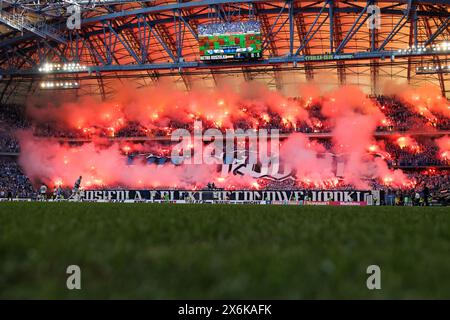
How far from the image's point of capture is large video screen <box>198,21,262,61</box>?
1391 inches

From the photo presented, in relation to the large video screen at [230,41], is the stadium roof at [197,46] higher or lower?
higher

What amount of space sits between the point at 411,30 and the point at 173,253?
46.4 meters

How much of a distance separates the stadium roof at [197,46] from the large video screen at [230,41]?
129 centimetres

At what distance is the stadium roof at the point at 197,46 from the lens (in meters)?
37.1

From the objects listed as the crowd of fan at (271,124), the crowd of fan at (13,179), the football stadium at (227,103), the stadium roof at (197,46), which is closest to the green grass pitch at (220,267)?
the football stadium at (227,103)

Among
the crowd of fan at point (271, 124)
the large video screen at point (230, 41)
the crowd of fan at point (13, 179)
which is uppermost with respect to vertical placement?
the crowd of fan at point (271, 124)

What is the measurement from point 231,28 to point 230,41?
88 centimetres

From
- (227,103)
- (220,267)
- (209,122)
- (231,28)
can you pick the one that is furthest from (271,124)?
(220,267)

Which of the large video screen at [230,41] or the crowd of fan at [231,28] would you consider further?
the large video screen at [230,41]

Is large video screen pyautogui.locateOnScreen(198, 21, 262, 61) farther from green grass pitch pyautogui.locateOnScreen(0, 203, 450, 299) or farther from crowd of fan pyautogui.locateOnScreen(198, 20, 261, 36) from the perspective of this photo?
green grass pitch pyautogui.locateOnScreen(0, 203, 450, 299)

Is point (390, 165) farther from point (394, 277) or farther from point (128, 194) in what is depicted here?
point (394, 277)

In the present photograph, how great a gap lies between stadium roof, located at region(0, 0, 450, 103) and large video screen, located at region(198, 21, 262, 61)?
50.8 inches

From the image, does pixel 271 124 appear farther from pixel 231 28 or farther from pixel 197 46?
pixel 231 28

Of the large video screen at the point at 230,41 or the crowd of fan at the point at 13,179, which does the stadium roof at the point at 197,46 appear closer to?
the large video screen at the point at 230,41
